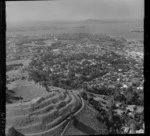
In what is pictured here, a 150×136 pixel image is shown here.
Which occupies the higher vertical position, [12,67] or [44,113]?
[12,67]

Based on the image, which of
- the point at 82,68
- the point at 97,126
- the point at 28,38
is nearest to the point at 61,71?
the point at 82,68

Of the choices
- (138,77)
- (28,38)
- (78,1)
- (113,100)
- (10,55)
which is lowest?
(113,100)

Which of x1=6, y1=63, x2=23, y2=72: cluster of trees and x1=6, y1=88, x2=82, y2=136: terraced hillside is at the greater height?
x1=6, y1=63, x2=23, y2=72: cluster of trees

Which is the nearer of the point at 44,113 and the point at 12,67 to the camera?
the point at 12,67

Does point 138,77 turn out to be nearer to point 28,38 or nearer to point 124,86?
point 124,86

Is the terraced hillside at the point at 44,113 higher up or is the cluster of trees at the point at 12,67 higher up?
the cluster of trees at the point at 12,67
